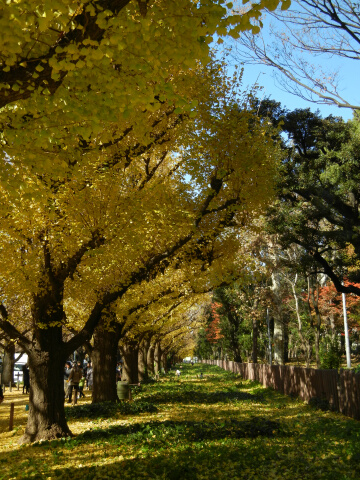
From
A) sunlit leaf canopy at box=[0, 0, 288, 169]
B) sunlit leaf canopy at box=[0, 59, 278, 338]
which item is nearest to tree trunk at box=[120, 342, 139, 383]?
sunlit leaf canopy at box=[0, 59, 278, 338]

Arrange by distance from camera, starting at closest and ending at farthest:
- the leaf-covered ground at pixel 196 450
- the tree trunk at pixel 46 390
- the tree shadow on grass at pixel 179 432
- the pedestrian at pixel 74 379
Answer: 1. the leaf-covered ground at pixel 196 450
2. the tree shadow on grass at pixel 179 432
3. the tree trunk at pixel 46 390
4. the pedestrian at pixel 74 379

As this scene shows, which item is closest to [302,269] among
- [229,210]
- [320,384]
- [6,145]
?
[320,384]

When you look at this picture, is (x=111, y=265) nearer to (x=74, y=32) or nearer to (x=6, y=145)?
(x=6, y=145)

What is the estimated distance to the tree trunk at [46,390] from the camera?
9703mm

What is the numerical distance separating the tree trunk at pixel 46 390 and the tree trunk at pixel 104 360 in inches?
205

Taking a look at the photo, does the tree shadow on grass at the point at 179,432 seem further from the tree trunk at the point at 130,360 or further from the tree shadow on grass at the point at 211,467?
the tree trunk at the point at 130,360

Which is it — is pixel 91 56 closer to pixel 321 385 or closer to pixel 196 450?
pixel 196 450

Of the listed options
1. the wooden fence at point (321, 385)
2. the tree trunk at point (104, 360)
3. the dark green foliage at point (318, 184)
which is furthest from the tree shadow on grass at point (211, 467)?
the dark green foliage at point (318, 184)

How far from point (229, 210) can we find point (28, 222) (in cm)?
529

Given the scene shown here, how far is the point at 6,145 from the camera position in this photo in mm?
4945

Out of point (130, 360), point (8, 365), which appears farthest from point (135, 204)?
point (8, 365)

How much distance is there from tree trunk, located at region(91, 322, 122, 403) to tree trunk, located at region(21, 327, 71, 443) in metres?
5.22

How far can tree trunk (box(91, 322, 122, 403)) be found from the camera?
15.4m

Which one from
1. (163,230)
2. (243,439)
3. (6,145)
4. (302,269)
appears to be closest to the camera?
(6,145)
